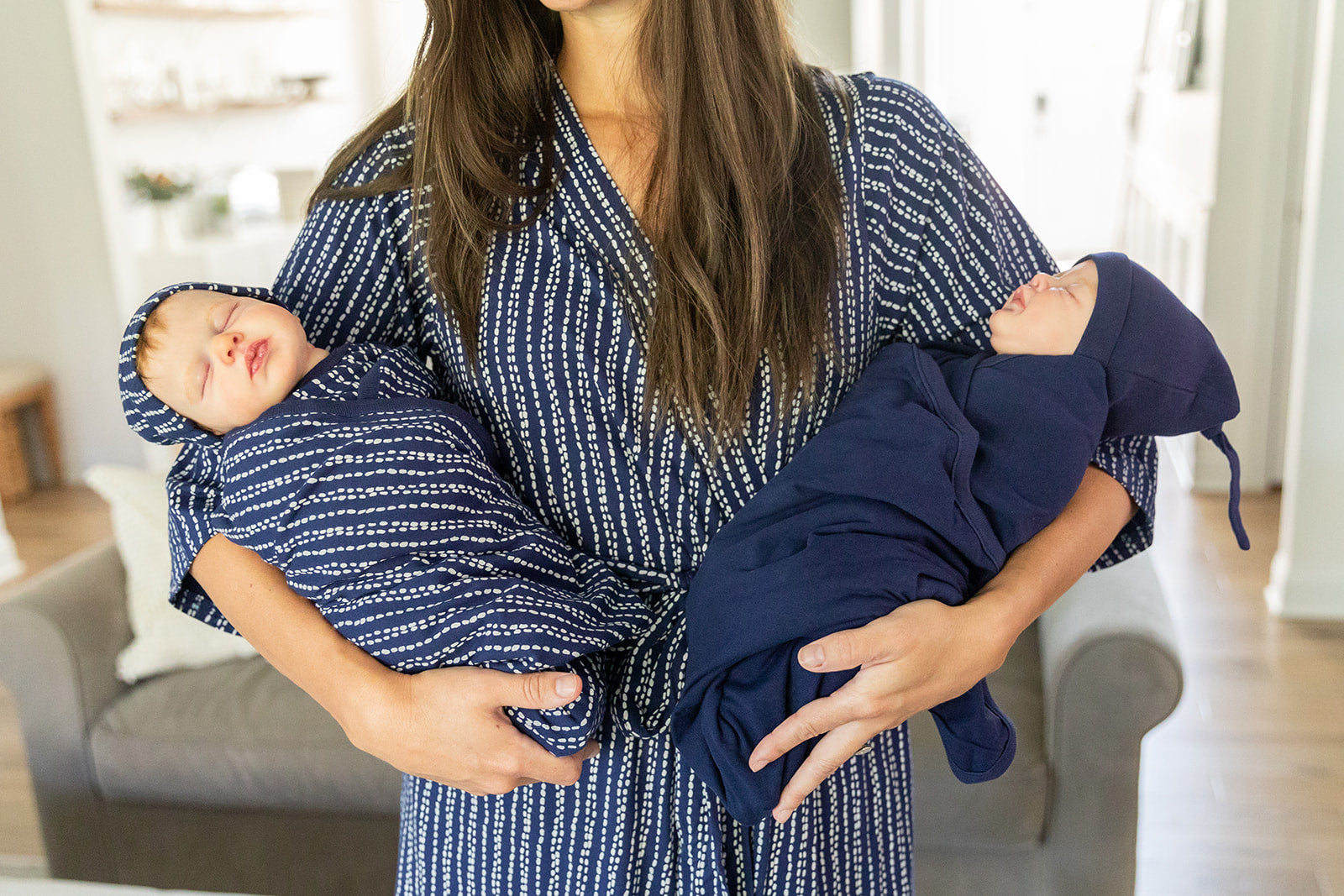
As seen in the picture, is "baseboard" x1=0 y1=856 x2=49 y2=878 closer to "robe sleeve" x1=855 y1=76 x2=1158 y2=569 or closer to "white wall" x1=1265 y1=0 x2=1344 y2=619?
"robe sleeve" x1=855 y1=76 x2=1158 y2=569

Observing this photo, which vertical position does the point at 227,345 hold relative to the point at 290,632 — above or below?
above

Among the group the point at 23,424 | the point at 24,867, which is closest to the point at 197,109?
the point at 23,424

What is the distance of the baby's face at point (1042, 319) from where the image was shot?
0.91 m

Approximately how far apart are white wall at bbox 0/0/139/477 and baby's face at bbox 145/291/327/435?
13.1ft

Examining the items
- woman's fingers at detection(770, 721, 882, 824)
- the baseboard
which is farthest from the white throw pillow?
woman's fingers at detection(770, 721, 882, 824)

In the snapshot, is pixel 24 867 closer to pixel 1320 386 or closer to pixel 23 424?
pixel 23 424

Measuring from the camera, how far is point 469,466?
84 centimetres

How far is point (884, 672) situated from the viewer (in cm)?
77

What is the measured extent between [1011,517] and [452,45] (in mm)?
579

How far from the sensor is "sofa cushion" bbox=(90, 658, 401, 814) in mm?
1947

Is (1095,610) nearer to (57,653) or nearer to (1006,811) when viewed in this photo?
(1006,811)

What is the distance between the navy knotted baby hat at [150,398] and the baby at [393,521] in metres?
0.01

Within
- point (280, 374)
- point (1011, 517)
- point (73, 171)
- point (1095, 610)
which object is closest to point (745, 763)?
point (1011, 517)

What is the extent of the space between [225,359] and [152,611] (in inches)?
55.3
